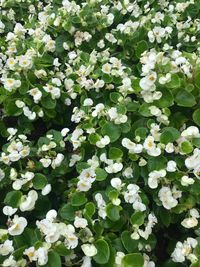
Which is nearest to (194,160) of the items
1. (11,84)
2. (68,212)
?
(68,212)

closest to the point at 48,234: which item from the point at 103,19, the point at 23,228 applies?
the point at 23,228

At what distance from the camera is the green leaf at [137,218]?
115 centimetres

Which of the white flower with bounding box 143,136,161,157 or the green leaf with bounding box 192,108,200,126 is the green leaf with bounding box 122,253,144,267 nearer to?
the white flower with bounding box 143,136,161,157

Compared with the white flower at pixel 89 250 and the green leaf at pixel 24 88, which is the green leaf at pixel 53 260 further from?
the green leaf at pixel 24 88

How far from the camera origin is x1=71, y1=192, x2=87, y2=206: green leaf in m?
1.20

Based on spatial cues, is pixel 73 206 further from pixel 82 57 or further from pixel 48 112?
pixel 82 57

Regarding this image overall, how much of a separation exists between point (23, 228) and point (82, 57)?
2.91 feet

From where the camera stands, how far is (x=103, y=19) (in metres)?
1.94

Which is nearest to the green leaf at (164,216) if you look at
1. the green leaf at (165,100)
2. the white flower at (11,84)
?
the green leaf at (165,100)

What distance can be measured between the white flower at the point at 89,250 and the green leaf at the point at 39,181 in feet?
0.83

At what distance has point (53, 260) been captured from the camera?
3.32ft

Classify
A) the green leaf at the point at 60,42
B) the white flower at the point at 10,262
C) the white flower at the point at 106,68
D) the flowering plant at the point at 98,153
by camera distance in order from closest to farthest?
1. the white flower at the point at 10,262
2. the flowering plant at the point at 98,153
3. the white flower at the point at 106,68
4. the green leaf at the point at 60,42

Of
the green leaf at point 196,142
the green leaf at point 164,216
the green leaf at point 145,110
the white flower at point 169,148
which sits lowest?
the green leaf at point 164,216

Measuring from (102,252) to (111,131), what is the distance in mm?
414
